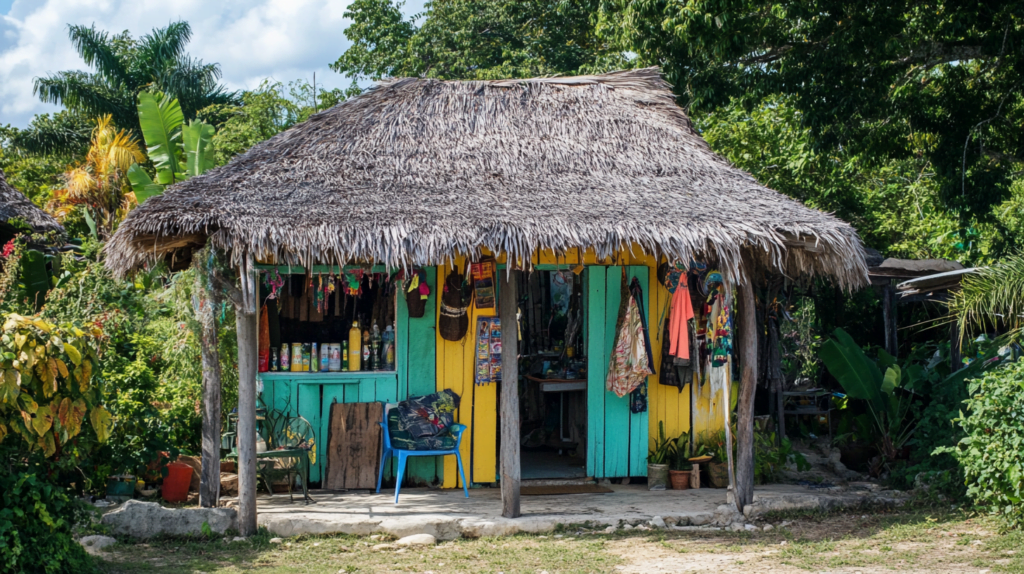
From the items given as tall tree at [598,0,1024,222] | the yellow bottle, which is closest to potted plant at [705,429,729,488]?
the yellow bottle

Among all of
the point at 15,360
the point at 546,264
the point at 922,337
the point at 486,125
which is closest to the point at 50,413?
the point at 15,360

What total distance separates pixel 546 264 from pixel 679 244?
155cm

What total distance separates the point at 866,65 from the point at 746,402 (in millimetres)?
5249

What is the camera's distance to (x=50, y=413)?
473cm

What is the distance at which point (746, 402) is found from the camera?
662cm

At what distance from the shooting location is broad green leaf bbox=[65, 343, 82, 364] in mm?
4723

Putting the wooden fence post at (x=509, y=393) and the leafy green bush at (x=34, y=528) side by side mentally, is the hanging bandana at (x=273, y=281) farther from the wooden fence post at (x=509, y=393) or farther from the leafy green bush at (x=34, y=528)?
the leafy green bush at (x=34, y=528)

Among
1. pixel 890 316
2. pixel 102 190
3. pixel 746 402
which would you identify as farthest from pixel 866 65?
pixel 102 190

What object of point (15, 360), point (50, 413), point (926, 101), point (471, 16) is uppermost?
point (471, 16)

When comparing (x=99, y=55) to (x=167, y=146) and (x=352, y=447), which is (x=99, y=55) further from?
(x=352, y=447)

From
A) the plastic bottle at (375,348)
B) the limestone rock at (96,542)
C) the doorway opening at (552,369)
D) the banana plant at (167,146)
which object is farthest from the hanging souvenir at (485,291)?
the banana plant at (167,146)

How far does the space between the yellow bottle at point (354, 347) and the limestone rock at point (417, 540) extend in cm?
184

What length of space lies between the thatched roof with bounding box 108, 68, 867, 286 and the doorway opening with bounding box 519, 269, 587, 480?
1543 mm

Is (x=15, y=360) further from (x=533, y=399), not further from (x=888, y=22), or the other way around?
(x=888, y=22)
